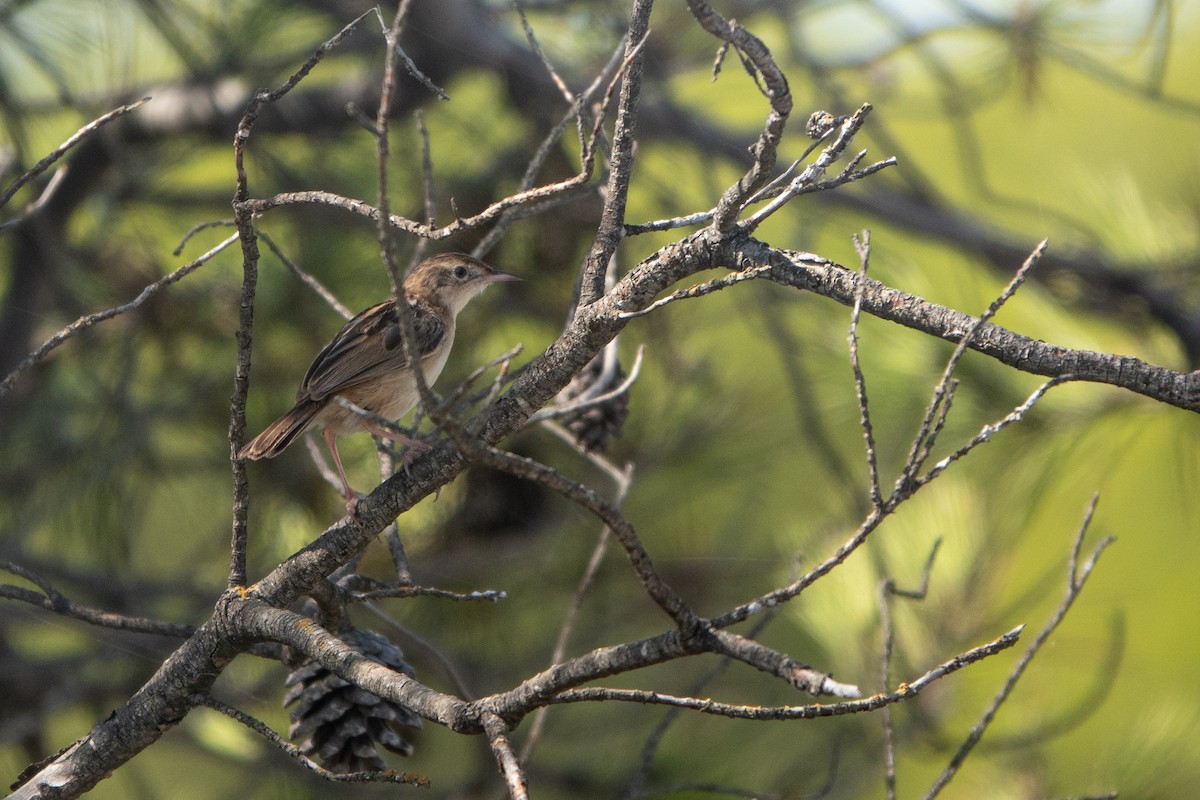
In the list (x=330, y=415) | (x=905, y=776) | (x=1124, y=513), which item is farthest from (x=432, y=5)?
(x=905, y=776)

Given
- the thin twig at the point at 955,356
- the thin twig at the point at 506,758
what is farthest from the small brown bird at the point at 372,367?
the thin twig at the point at 955,356

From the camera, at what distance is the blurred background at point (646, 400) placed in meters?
3.71

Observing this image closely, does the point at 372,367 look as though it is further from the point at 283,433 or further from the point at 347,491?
the point at 347,491

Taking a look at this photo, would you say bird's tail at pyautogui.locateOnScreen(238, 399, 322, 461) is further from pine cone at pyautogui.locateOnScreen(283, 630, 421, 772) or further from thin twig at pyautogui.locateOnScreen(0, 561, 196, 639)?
thin twig at pyautogui.locateOnScreen(0, 561, 196, 639)

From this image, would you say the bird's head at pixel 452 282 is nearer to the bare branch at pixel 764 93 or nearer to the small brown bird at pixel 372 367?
the small brown bird at pixel 372 367

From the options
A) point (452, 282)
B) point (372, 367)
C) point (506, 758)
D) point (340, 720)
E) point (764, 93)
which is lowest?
point (506, 758)

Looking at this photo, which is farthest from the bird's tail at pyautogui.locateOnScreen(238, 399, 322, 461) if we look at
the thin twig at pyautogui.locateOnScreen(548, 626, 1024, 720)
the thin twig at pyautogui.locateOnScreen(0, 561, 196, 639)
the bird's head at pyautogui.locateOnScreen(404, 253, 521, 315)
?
the thin twig at pyautogui.locateOnScreen(548, 626, 1024, 720)

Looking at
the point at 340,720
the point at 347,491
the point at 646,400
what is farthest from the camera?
the point at 646,400

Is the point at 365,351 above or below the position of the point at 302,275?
above

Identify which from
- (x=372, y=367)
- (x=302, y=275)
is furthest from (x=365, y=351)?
(x=302, y=275)

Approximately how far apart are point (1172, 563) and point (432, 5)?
3.31 metres

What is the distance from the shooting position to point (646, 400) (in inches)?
185

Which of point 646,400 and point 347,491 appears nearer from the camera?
point 347,491

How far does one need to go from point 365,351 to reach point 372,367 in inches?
2.1
